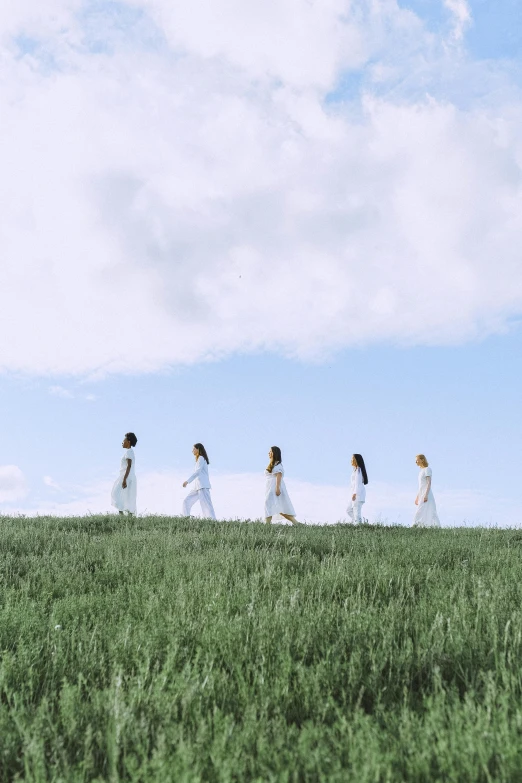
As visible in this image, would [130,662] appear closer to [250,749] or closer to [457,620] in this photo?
[250,749]

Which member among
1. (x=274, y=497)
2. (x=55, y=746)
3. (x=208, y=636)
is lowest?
(x=55, y=746)

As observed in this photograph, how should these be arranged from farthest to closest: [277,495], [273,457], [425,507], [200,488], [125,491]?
[125,491], [425,507], [200,488], [273,457], [277,495]

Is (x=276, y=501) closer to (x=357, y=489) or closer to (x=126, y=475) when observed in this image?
(x=357, y=489)

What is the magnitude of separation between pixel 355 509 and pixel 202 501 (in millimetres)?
4249

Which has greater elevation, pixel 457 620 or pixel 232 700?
pixel 457 620

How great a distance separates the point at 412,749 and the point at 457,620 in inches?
78.9

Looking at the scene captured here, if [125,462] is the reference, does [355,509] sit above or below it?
below

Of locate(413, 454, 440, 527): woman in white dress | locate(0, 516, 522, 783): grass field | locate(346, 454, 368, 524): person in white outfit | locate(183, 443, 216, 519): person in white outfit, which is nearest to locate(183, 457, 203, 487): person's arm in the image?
locate(183, 443, 216, 519): person in white outfit

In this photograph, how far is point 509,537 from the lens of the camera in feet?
38.3

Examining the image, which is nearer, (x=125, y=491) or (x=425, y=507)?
(x=425, y=507)

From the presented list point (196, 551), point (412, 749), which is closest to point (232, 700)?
point (412, 749)

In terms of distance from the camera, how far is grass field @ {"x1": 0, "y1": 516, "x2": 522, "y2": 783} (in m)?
2.76

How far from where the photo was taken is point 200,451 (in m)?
17.7

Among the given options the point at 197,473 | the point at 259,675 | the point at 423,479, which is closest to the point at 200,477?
the point at 197,473
